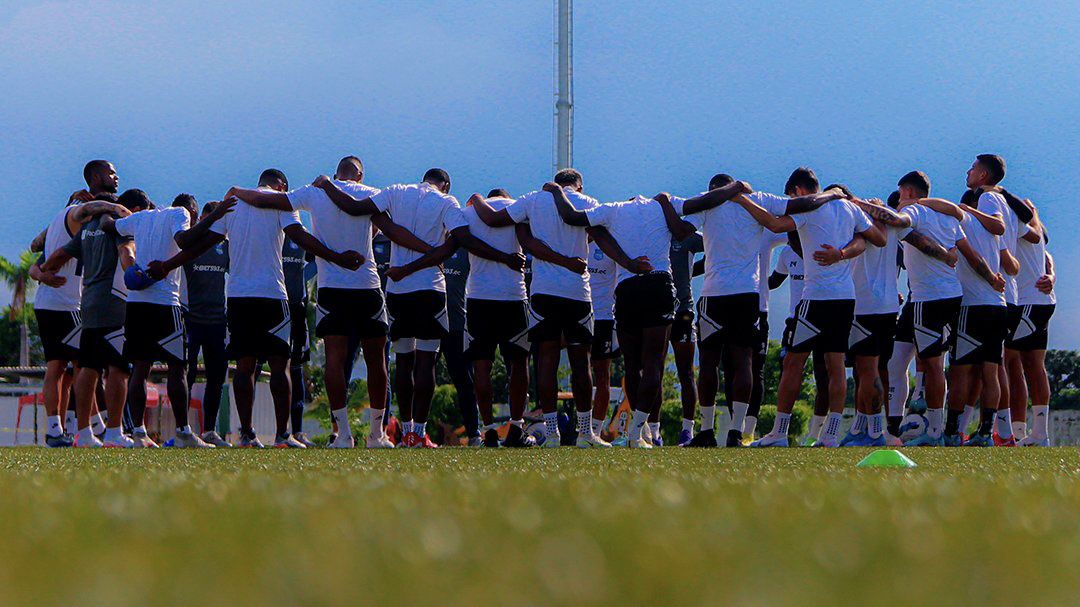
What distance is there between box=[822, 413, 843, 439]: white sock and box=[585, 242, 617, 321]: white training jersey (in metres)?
2.64

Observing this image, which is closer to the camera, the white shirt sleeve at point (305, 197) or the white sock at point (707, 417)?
the white shirt sleeve at point (305, 197)

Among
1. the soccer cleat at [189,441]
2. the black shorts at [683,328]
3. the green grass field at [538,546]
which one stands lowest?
the soccer cleat at [189,441]

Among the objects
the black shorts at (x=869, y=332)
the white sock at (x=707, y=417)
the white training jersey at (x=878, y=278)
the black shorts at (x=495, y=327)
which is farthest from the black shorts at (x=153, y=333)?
the white training jersey at (x=878, y=278)

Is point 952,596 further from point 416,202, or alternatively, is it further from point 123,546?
point 416,202

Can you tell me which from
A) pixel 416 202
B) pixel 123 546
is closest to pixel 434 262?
pixel 416 202

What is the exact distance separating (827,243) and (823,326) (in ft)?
2.20

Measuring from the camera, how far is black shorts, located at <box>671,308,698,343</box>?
1090 centimetres

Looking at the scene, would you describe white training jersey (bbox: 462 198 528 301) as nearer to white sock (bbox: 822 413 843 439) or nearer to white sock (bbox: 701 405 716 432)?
white sock (bbox: 701 405 716 432)

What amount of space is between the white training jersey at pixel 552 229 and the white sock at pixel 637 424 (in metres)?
1.00

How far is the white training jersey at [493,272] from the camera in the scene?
9.53m

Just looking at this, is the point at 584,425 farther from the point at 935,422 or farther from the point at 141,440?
the point at 141,440

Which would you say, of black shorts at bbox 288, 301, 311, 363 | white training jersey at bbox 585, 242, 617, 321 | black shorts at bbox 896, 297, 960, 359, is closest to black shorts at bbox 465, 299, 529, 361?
black shorts at bbox 288, 301, 311, 363

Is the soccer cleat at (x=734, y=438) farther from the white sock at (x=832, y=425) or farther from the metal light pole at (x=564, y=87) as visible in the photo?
the metal light pole at (x=564, y=87)

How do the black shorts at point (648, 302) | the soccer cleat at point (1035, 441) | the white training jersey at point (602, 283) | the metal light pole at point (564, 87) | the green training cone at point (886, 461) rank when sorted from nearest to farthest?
the green training cone at point (886, 461) < the black shorts at point (648, 302) < the soccer cleat at point (1035, 441) < the white training jersey at point (602, 283) < the metal light pole at point (564, 87)
